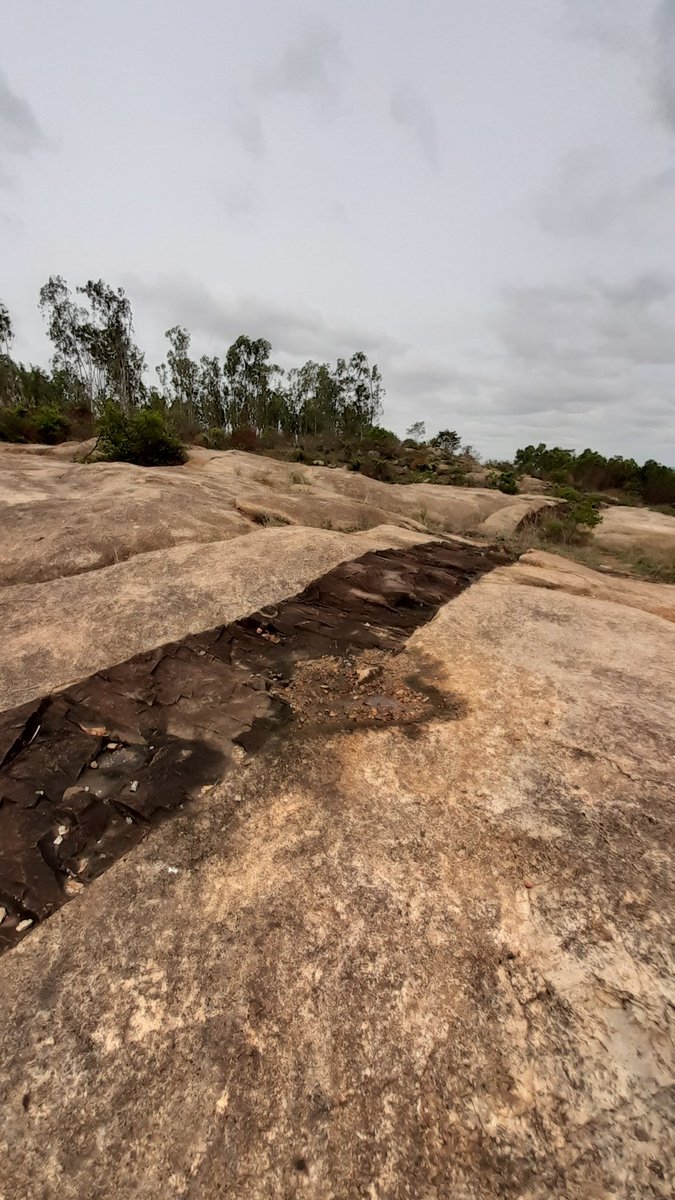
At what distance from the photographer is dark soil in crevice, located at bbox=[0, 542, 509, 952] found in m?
2.89

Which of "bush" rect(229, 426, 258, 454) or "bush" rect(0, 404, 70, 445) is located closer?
"bush" rect(0, 404, 70, 445)

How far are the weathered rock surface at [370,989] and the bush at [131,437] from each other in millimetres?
15494

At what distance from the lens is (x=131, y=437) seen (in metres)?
16.5

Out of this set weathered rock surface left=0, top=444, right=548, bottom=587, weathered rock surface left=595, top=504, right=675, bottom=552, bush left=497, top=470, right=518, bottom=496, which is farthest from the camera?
bush left=497, top=470, right=518, bottom=496

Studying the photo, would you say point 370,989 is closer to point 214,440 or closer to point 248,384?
point 214,440

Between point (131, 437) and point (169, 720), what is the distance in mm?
15088

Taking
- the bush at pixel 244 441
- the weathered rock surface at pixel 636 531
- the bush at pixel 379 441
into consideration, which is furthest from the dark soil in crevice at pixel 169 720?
the bush at pixel 379 441

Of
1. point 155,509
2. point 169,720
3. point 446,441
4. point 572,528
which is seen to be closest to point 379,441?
point 446,441

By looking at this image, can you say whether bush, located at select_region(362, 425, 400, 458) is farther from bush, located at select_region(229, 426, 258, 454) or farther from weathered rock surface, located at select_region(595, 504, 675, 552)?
weathered rock surface, located at select_region(595, 504, 675, 552)

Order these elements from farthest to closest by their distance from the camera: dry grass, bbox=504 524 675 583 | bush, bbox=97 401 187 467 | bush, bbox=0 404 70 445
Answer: bush, bbox=0 404 70 445
bush, bbox=97 401 187 467
dry grass, bbox=504 524 675 583

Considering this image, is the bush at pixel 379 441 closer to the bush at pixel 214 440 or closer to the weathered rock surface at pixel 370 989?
the bush at pixel 214 440

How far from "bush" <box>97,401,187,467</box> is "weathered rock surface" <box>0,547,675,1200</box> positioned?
1549 centimetres

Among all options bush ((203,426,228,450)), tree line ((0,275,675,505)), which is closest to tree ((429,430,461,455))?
tree line ((0,275,675,505))

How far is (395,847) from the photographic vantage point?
9.29 feet
